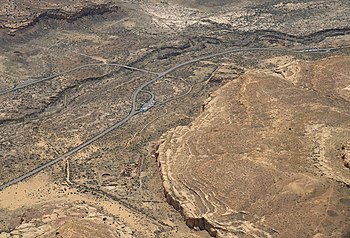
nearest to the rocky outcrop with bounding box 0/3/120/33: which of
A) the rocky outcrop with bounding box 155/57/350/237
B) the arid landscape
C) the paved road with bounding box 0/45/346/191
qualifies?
the arid landscape

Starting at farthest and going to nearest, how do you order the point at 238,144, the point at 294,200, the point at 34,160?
the point at 34,160 < the point at 238,144 < the point at 294,200

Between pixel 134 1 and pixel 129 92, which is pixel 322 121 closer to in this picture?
pixel 129 92

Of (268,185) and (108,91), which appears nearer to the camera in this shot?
(268,185)

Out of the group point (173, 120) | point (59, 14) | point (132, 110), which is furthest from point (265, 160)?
point (59, 14)

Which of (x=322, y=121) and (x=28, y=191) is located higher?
(x=322, y=121)

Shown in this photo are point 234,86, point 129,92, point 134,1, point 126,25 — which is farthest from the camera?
point 134,1

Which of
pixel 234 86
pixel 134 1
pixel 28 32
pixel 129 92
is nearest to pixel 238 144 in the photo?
pixel 234 86
